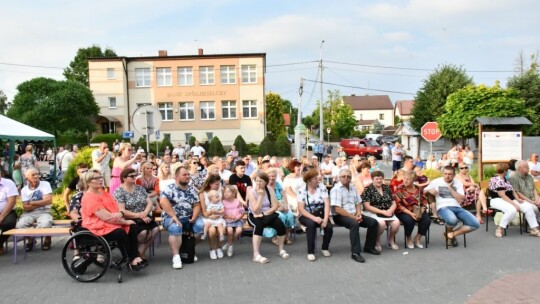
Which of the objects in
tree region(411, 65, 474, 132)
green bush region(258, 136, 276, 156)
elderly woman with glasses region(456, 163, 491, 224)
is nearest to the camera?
elderly woman with glasses region(456, 163, 491, 224)

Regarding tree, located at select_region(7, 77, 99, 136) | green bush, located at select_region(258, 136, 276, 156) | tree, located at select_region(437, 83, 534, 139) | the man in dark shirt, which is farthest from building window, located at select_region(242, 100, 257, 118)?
the man in dark shirt

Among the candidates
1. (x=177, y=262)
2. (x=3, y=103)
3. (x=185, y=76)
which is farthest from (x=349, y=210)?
(x=3, y=103)

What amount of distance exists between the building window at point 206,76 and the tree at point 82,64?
2462cm

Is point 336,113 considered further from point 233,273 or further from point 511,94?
point 233,273

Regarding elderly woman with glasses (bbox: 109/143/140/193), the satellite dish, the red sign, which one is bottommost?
elderly woman with glasses (bbox: 109/143/140/193)

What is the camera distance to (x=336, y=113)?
73250 mm

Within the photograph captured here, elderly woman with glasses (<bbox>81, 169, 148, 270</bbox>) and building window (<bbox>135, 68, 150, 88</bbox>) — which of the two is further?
building window (<bbox>135, 68, 150, 88</bbox>)

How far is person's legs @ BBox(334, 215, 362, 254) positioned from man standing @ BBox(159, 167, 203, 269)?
7.49 feet

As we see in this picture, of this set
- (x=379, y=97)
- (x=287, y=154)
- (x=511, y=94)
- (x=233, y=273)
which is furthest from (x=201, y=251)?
(x=379, y=97)

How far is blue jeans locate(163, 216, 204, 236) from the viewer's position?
22.8ft

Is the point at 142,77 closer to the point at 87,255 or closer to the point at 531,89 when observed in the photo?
the point at 531,89

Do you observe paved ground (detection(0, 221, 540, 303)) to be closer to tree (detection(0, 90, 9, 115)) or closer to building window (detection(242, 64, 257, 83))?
building window (detection(242, 64, 257, 83))

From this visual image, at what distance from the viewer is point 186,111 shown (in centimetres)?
5003

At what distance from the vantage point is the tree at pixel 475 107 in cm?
2428
